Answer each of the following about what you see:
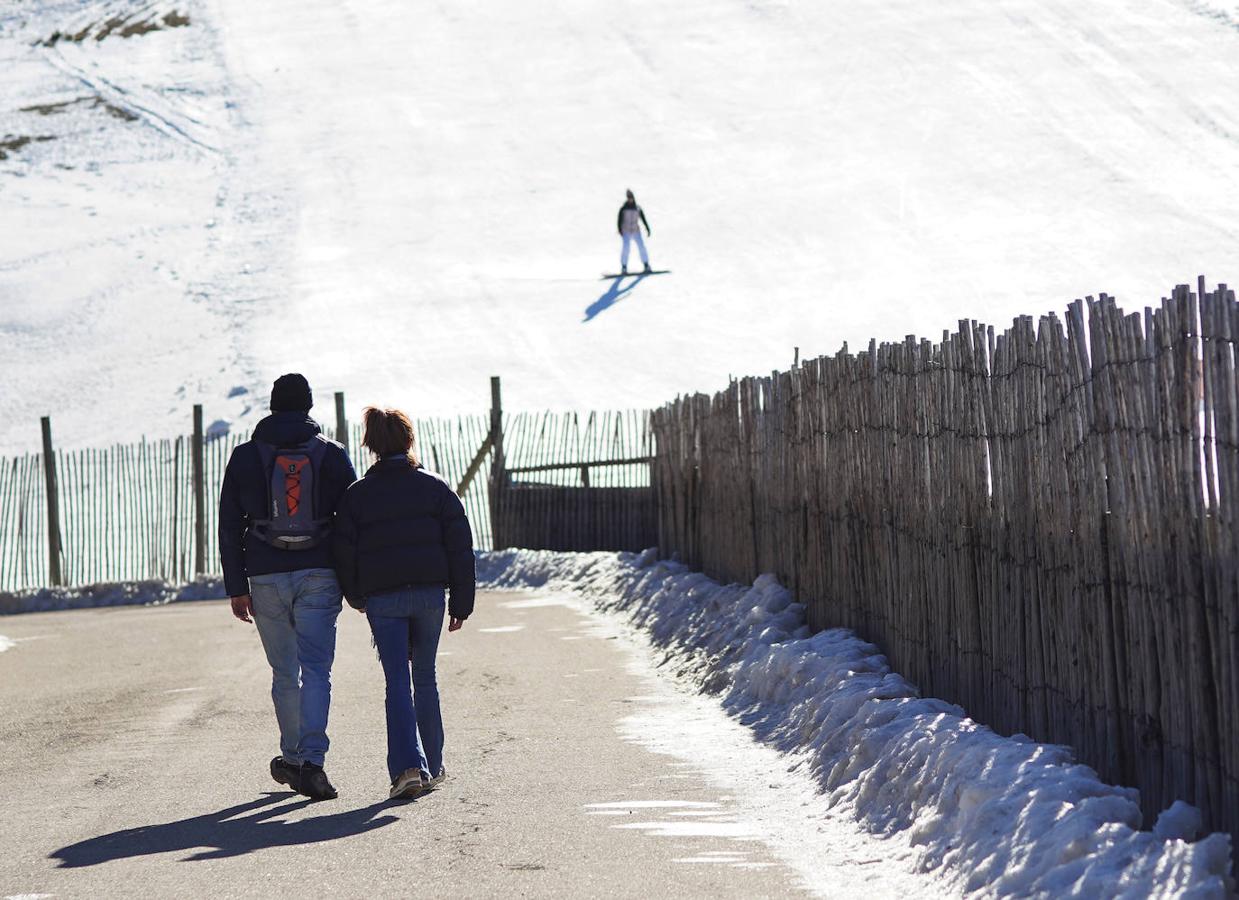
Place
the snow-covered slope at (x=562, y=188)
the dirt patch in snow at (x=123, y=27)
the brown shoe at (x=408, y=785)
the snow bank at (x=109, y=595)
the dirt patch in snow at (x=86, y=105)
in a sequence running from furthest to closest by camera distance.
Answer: the dirt patch in snow at (x=123, y=27) → the dirt patch in snow at (x=86, y=105) → the snow-covered slope at (x=562, y=188) → the snow bank at (x=109, y=595) → the brown shoe at (x=408, y=785)

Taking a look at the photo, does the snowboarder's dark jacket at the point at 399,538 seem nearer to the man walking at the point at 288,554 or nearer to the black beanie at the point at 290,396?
the man walking at the point at 288,554

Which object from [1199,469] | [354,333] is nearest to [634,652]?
[1199,469]

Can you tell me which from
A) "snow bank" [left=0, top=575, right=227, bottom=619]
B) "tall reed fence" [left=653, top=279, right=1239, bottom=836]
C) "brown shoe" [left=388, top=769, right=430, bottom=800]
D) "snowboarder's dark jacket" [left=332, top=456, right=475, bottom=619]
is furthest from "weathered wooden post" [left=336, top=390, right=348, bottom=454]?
"brown shoe" [left=388, top=769, right=430, bottom=800]

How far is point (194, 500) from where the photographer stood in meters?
24.5

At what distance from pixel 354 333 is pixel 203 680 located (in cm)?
2602

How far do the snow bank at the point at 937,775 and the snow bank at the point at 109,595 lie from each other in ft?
36.2

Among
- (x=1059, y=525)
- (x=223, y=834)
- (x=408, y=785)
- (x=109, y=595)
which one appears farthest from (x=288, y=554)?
(x=109, y=595)

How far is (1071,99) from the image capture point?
51.6 m

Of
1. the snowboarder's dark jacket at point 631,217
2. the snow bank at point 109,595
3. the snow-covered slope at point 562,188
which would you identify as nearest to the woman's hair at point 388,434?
the snow bank at point 109,595

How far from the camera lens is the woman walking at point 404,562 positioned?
827 centimetres

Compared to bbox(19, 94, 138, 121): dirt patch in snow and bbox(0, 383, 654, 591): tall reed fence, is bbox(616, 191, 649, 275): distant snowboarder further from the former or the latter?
bbox(19, 94, 138, 121): dirt patch in snow

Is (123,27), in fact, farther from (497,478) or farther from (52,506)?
(497,478)

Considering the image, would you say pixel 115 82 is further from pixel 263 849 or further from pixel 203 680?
pixel 263 849

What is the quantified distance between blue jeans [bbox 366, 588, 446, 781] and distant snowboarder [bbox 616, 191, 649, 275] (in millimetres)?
29921
